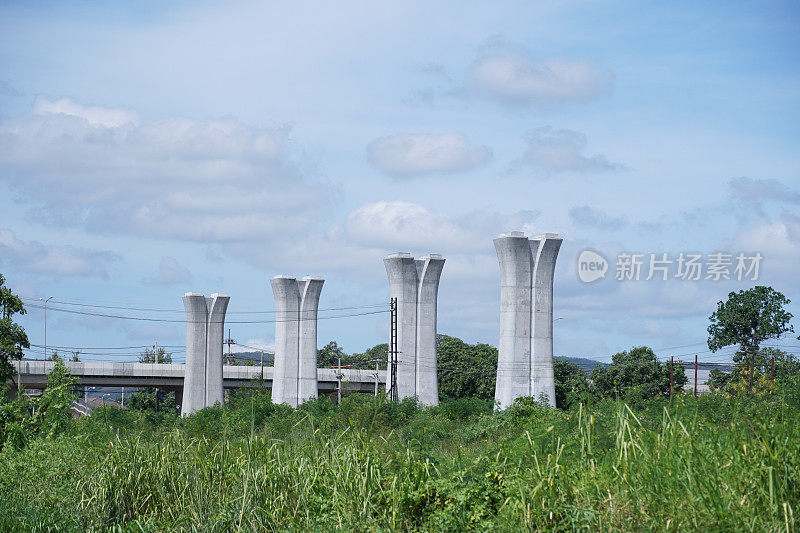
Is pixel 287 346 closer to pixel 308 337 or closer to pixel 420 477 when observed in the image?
pixel 308 337

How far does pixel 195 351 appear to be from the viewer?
1396 inches

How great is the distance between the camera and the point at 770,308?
47.8 metres

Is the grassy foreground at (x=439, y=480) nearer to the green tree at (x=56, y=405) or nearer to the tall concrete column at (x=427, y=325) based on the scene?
the green tree at (x=56, y=405)

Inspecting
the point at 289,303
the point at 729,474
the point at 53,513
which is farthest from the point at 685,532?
the point at 289,303

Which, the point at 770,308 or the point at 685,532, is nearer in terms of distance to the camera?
the point at 685,532

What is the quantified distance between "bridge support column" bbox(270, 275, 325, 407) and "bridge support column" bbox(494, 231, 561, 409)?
28.5 ft

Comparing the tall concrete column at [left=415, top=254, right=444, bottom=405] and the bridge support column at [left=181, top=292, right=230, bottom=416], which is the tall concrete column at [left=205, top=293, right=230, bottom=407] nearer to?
the bridge support column at [left=181, top=292, right=230, bottom=416]

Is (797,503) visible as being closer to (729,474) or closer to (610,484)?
(729,474)

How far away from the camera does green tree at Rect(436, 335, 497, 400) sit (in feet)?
166

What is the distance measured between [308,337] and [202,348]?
594cm

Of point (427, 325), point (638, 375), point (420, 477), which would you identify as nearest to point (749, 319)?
point (638, 375)

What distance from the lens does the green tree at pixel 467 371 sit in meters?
50.5

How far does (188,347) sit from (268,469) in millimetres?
25929

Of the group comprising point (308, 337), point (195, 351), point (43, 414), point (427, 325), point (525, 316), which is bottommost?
point (43, 414)
